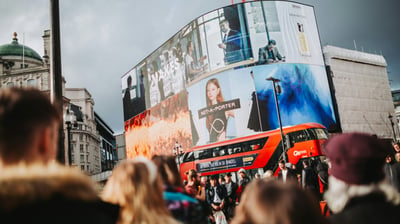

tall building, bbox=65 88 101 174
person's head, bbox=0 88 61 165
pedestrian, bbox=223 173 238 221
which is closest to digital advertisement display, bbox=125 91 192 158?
tall building, bbox=65 88 101 174

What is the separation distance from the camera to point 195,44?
1455 inches

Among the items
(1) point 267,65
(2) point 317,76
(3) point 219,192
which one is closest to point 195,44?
(1) point 267,65

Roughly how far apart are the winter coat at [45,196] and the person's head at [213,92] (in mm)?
32587

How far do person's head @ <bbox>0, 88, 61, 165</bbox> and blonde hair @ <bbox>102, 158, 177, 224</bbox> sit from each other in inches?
36.7

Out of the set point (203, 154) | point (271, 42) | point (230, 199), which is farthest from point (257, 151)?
point (230, 199)

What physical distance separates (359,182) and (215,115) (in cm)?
3188

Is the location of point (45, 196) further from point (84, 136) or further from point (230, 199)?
point (84, 136)

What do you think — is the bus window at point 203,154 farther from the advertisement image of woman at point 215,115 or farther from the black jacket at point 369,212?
the black jacket at point 369,212

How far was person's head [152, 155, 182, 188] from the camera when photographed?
3074 millimetres

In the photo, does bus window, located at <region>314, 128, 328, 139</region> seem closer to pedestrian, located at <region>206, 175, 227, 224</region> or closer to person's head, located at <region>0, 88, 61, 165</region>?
pedestrian, located at <region>206, 175, 227, 224</region>

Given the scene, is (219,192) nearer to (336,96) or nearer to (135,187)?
(135,187)

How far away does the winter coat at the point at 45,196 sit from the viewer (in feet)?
3.69

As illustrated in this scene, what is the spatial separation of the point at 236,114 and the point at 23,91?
31299mm

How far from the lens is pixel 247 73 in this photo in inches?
1278
